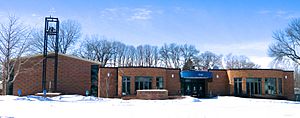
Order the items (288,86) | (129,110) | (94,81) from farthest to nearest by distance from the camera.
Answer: (94,81) < (288,86) < (129,110)

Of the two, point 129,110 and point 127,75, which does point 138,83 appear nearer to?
point 127,75

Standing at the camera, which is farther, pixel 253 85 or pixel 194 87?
pixel 194 87

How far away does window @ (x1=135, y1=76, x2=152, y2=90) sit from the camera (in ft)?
101

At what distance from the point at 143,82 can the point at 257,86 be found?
41.2 feet

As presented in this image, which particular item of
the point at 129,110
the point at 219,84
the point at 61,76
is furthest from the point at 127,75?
the point at 129,110

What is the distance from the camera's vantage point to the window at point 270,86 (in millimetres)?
33250

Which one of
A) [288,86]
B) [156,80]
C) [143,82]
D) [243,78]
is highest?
[243,78]

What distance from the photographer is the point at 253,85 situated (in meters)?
33.1

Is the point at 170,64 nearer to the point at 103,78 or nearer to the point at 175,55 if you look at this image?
the point at 175,55

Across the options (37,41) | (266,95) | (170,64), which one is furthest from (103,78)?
(170,64)

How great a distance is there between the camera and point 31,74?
33.4m

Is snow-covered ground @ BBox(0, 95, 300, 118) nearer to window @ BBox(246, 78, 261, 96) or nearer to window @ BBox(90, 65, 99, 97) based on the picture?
window @ BBox(90, 65, 99, 97)

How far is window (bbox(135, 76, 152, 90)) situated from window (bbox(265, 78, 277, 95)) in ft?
42.2

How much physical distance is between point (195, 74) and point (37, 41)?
30.4m
